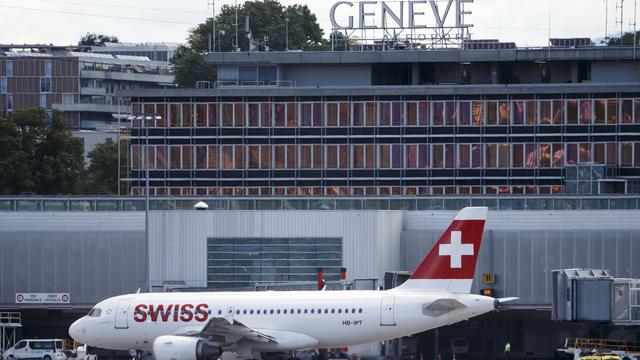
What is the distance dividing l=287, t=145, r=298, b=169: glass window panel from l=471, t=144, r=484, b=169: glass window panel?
12742 millimetres

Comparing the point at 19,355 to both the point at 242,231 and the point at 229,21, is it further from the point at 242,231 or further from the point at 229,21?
the point at 229,21

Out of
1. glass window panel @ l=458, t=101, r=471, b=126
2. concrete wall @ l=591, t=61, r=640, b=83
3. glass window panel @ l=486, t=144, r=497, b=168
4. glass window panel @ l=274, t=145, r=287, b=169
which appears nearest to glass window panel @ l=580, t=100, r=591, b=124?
concrete wall @ l=591, t=61, r=640, b=83

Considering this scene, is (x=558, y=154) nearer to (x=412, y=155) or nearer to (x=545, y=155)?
(x=545, y=155)

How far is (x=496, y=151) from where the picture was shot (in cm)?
11219

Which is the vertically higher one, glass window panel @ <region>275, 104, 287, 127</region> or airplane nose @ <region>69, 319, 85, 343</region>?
glass window panel @ <region>275, 104, 287, 127</region>

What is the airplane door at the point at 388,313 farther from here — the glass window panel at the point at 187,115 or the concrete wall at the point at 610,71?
the concrete wall at the point at 610,71

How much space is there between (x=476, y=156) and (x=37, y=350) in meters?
39.9

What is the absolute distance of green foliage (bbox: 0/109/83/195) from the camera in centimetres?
13775

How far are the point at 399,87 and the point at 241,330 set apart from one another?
44884 mm

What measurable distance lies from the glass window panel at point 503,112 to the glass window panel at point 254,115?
17343 millimetres

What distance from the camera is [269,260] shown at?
8544 centimetres

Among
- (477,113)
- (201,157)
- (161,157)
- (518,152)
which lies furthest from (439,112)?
(161,157)

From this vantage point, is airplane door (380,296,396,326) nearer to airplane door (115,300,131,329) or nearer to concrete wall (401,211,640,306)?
airplane door (115,300,131,329)

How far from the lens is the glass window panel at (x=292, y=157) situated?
114m
